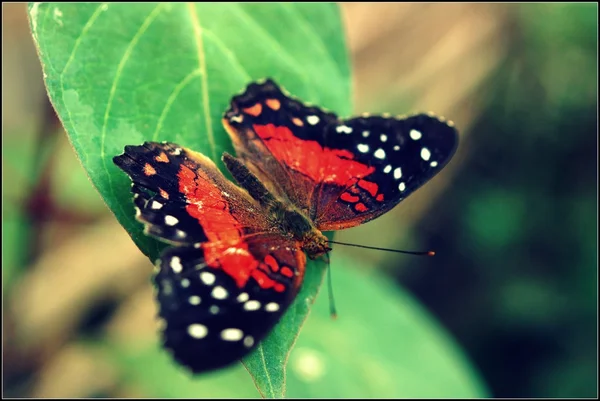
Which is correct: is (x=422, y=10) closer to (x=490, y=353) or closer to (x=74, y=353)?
(x=490, y=353)

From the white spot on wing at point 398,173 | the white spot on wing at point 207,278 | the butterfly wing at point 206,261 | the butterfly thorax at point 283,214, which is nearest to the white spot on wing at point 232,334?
the butterfly wing at point 206,261

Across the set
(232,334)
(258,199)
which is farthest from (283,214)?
(232,334)

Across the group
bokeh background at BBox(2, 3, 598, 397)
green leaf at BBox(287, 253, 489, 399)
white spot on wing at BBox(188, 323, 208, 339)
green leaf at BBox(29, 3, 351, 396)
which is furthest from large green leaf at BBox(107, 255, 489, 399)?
white spot on wing at BBox(188, 323, 208, 339)

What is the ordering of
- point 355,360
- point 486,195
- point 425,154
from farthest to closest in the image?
point 486,195
point 355,360
point 425,154

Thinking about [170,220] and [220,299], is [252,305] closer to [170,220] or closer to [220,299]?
[220,299]

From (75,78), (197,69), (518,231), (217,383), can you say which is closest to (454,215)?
(518,231)

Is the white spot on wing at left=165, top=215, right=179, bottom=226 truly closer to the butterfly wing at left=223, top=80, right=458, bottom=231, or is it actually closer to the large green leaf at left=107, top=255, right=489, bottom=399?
the butterfly wing at left=223, top=80, right=458, bottom=231

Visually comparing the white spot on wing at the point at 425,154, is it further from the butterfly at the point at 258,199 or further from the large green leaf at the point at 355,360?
the large green leaf at the point at 355,360

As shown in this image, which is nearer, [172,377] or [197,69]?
[197,69]
